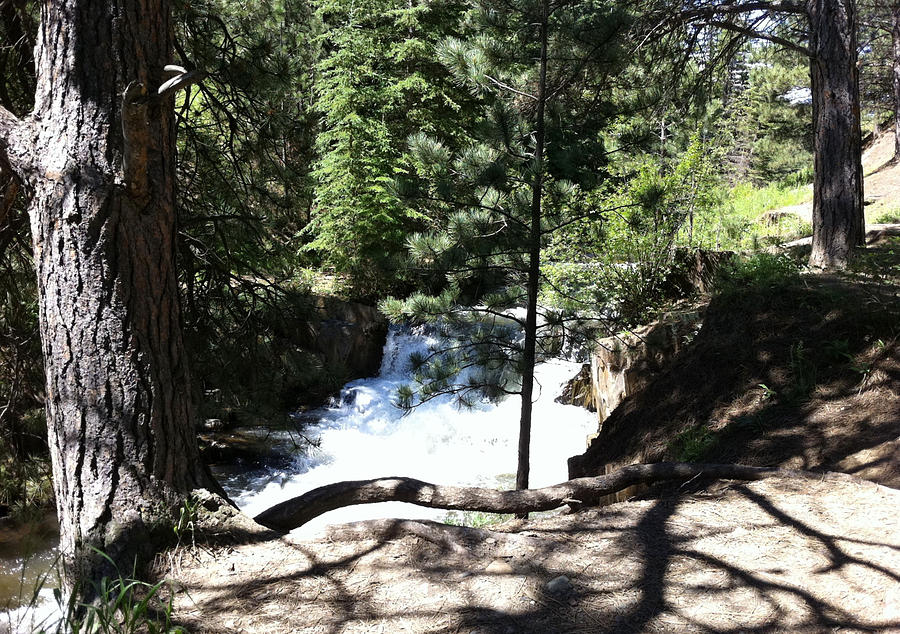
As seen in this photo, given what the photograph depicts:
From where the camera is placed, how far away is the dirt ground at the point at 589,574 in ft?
8.02

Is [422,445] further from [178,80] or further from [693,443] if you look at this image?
[178,80]

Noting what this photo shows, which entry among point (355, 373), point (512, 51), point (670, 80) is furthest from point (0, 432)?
point (355, 373)

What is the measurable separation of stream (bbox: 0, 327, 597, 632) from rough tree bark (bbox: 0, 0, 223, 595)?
524cm

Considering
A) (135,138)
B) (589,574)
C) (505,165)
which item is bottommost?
(589,574)

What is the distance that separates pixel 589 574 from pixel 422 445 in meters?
7.97

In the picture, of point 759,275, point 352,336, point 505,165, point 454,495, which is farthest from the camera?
point 352,336

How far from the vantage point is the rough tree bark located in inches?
111

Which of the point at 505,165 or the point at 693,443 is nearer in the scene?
the point at 693,443

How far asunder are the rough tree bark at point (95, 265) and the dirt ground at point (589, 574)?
0.40 m

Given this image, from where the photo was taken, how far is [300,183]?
5.68m

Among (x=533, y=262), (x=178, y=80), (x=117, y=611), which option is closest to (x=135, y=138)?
(x=178, y=80)

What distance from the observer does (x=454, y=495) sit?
3.54 metres

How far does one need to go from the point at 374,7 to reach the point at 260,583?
14.6 metres

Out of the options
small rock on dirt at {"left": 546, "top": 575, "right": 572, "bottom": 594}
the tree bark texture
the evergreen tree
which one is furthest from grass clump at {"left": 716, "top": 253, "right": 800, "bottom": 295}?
the evergreen tree
